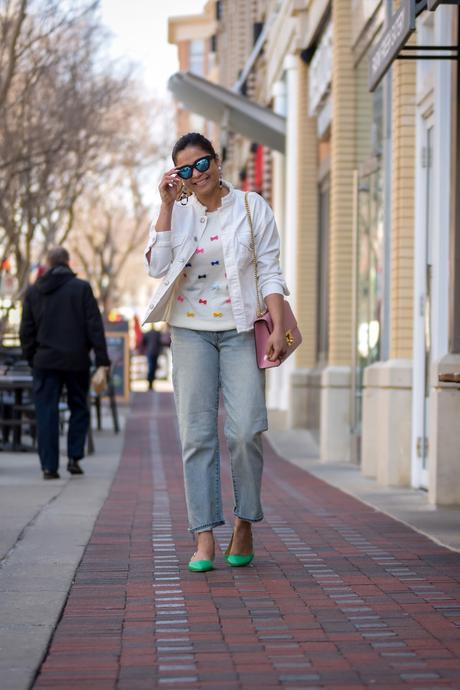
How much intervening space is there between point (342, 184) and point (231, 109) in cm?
679

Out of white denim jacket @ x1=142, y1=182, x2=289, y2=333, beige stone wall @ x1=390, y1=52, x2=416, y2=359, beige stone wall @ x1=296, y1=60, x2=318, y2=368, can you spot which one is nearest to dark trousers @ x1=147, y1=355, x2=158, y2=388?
beige stone wall @ x1=296, y1=60, x2=318, y2=368

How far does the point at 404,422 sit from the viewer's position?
1213 cm

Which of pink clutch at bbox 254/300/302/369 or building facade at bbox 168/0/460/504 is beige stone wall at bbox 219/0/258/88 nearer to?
building facade at bbox 168/0/460/504

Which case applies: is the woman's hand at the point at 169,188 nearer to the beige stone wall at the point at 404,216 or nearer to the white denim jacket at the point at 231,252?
the white denim jacket at the point at 231,252

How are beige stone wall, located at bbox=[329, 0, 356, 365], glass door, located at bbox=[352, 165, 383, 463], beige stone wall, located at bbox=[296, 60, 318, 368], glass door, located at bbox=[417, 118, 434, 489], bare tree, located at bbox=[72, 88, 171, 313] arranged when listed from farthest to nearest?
bare tree, located at bbox=[72, 88, 171, 313] < beige stone wall, located at bbox=[296, 60, 318, 368] < beige stone wall, located at bbox=[329, 0, 356, 365] < glass door, located at bbox=[352, 165, 383, 463] < glass door, located at bbox=[417, 118, 434, 489]

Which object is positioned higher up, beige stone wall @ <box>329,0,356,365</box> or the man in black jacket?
beige stone wall @ <box>329,0,356,365</box>

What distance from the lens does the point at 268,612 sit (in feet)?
19.5

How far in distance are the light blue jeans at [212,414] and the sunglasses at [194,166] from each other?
2.25 feet

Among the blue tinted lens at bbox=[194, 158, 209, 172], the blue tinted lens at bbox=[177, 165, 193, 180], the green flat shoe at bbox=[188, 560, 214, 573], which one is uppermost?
the blue tinted lens at bbox=[194, 158, 209, 172]

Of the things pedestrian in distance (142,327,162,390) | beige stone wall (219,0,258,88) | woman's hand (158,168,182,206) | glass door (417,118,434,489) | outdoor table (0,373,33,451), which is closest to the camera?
woman's hand (158,168,182,206)

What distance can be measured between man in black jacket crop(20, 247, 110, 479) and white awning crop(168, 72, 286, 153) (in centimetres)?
906

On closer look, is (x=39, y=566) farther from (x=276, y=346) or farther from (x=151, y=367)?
(x=151, y=367)

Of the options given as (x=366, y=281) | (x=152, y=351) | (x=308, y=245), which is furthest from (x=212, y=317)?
(x=152, y=351)

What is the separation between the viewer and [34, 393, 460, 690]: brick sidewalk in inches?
192
